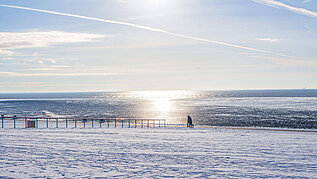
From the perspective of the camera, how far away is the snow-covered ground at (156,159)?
34.2 ft

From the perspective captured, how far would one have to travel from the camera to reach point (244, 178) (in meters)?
9.74

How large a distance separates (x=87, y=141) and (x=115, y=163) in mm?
6146

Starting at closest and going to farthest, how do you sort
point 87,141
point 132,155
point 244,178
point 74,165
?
point 244,178 < point 74,165 < point 132,155 < point 87,141

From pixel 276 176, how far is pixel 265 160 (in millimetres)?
2389

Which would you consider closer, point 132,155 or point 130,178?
point 130,178

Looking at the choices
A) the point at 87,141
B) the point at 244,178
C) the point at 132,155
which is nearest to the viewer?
the point at 244,178

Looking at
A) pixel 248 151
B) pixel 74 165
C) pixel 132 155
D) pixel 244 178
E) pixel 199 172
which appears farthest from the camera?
pixel 248 151

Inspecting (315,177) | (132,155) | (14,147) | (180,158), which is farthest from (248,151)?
(14,147)

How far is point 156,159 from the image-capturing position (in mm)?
12461

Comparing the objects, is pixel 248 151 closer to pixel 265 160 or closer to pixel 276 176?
pixel 265 160

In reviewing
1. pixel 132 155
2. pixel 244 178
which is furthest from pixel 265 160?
pixel 132 155

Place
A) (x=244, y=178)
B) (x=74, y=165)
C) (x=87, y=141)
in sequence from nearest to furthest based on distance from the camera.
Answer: (x=244, y=178)
(x=74, y=165)
(x=87, y=141)

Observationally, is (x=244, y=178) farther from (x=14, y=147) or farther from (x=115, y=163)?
(x=14, y=147)

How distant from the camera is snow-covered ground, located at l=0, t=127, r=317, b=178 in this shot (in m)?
10.4
